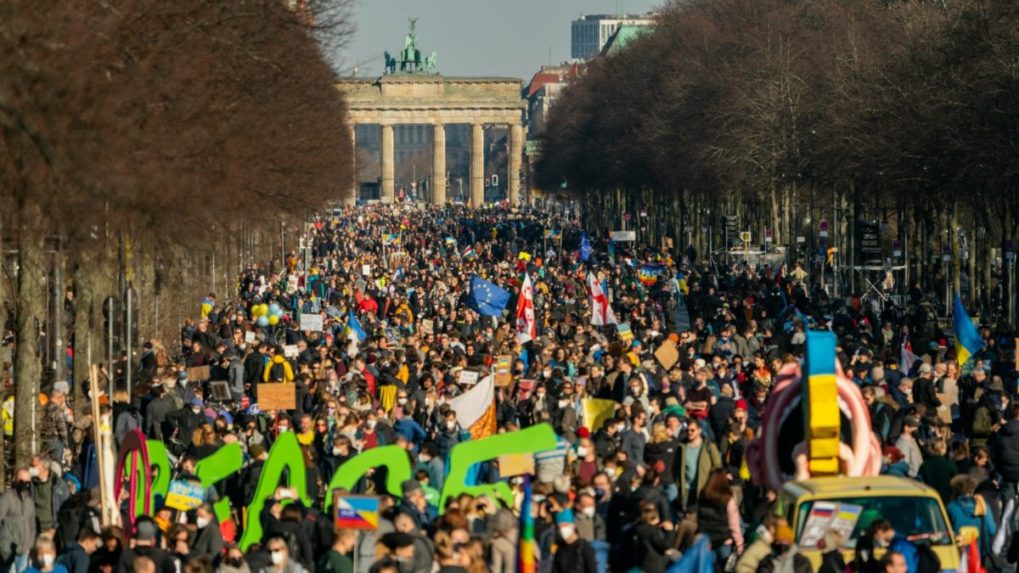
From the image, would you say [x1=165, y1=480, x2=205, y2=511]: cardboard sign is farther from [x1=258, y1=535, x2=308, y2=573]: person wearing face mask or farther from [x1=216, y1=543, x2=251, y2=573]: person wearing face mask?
[x1=216, y1=543, x2=251, y2=573]: person wearing face mask

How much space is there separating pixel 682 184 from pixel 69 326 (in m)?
45.5

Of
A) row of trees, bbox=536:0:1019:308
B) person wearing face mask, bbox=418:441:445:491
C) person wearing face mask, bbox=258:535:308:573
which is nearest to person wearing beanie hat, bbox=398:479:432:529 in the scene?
person wearing face mask, bbox=258:535:308:573

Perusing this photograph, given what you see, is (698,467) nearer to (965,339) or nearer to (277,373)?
(277,373)


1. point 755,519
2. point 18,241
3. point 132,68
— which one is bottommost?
point 755,519

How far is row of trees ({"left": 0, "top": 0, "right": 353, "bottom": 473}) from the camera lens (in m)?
23.4

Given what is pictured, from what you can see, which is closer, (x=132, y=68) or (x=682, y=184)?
(x=132, y=68)

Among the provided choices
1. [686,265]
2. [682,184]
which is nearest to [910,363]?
[686,265]

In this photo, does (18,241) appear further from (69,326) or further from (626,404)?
(69,326)

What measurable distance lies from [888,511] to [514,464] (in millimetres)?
4196

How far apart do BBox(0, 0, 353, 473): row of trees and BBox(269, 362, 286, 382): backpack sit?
1.91 m

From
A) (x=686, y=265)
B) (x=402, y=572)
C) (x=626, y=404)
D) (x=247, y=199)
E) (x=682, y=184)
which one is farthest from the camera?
(x=682, y=184)

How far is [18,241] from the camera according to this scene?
87.8 ft

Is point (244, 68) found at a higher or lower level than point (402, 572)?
higher

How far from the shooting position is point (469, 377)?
29.4m
